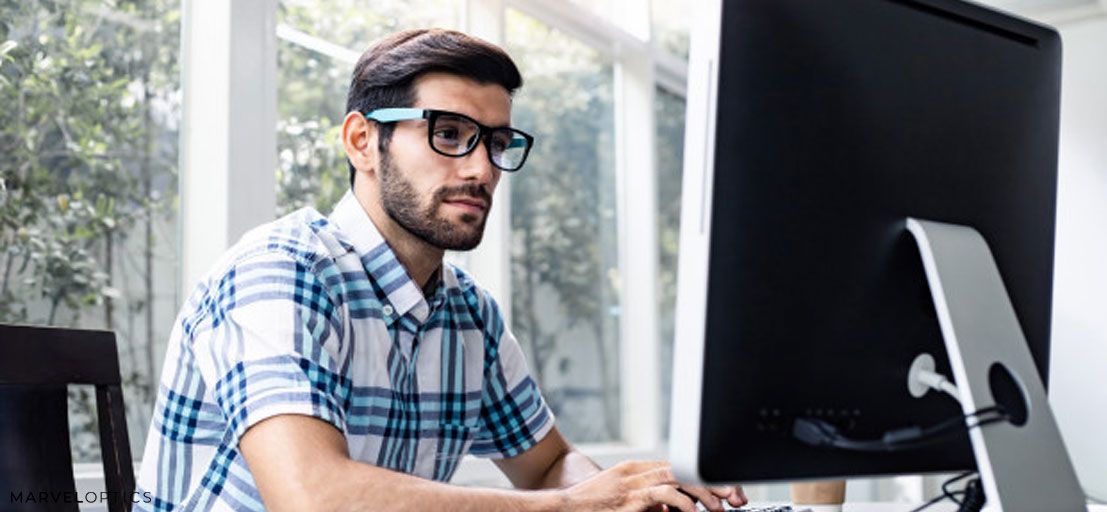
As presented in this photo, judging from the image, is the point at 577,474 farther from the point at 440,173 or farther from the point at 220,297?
the point at 220,297

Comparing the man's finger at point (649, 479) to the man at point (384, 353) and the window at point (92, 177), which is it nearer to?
the man at point (384, 353)

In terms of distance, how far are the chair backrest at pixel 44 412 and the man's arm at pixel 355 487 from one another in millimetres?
284

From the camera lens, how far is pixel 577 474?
6.11ft

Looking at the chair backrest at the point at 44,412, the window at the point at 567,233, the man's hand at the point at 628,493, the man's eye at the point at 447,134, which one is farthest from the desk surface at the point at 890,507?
the window at the point at 567,233

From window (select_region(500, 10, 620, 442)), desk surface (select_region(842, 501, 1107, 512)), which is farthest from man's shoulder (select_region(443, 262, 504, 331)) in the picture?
window (select_region(500, 10, 620, 442))

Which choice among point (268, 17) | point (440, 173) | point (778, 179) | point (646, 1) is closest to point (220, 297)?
point (440, 173)

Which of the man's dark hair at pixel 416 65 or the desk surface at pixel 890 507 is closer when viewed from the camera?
the desk surface at pixel 890 507

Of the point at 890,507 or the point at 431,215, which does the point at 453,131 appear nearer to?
the point at 431,215

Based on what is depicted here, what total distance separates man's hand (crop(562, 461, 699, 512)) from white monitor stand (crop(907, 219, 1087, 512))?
1.40 ft

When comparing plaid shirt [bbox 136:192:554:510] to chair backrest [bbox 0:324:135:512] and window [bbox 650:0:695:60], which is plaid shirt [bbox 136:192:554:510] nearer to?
chair backrest [bbox 0:324:135:512]

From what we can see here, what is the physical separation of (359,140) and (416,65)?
16 cm

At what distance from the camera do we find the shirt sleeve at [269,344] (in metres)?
1.35

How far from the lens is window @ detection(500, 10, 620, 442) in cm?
371

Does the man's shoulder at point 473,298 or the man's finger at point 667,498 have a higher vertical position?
the man's shoulder at point 473,298
